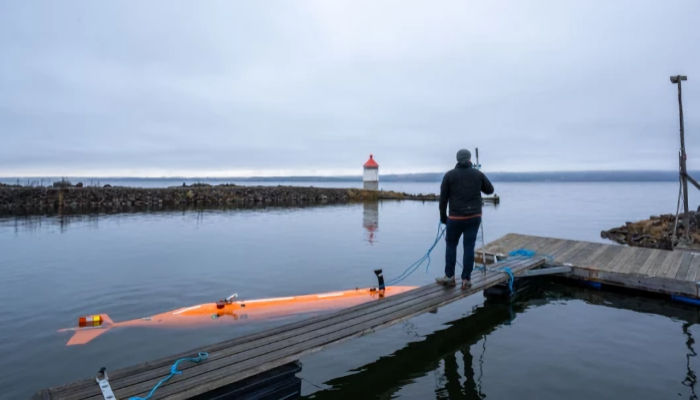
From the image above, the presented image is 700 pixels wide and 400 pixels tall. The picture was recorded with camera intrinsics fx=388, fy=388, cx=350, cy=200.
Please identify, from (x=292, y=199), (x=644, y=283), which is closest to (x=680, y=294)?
(x=644, y=283)

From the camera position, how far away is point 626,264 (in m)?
12.9

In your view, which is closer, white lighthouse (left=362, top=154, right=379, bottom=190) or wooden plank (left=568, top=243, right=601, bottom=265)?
wooden plank (left=568, top=243, right=601, bottom=265)

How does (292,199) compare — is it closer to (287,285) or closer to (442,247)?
(442,247)

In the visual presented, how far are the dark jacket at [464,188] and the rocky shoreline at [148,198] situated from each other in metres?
41.5

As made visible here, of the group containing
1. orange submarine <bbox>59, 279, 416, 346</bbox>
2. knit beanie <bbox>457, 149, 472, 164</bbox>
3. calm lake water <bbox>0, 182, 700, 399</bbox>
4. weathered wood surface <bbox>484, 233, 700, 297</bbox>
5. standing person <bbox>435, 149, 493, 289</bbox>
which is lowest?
calm lake water <bbox>0, 182, 700, 399</bbox>

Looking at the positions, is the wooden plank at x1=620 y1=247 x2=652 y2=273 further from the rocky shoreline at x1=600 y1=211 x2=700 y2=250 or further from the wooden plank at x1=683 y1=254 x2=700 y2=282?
the rocky shoreline at x1=600 y1=211 x2=700 y2=250

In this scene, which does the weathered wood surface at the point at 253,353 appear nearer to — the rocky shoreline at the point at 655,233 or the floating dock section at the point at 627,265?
the floating dock section at the point at 627,265

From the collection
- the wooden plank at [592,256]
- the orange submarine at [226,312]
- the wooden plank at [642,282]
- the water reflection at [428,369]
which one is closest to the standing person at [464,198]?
the water reflection at [428,369]

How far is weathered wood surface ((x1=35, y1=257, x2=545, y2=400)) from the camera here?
463 cm

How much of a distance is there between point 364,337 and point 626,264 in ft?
32.1

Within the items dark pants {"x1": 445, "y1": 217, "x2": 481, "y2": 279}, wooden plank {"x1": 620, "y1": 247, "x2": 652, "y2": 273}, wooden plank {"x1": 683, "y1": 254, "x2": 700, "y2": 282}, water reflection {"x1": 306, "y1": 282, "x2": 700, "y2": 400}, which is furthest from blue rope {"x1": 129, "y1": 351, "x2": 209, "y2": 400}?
wooden plank {"x1": 683, "y1": 254, "x2": 700, "y2": 282}

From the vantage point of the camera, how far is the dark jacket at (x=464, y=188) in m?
8.38

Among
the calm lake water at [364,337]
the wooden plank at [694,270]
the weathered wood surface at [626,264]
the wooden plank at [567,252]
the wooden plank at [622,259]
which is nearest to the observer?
the calm lake water at [364,337]

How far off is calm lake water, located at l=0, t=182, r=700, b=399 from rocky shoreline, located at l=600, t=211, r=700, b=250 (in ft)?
45.2
